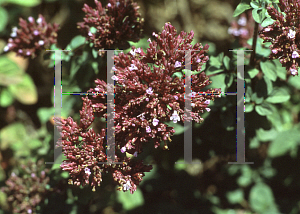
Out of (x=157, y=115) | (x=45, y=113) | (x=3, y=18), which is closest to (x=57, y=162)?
(x=45, y=113)

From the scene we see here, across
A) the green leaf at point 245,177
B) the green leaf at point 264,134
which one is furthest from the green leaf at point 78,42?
the green leaf at point 245,177

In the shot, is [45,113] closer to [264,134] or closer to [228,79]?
[228,79]

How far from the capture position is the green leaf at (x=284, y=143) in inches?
106

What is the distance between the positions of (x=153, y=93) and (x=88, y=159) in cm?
55

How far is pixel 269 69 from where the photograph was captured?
6.49 ft

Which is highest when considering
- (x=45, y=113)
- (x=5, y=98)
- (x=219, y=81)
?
(x=219, y=81)

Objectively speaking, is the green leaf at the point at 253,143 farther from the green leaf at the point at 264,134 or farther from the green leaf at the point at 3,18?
the green leaf at the point at 3,18

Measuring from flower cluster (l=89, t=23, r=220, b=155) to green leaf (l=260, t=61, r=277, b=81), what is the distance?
51 cm

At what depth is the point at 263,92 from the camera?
82.2 inches

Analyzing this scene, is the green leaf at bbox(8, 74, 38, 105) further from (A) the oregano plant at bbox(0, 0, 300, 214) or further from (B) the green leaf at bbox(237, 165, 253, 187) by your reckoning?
(B) the green leaf at bbox(237, 165, 253, 187)

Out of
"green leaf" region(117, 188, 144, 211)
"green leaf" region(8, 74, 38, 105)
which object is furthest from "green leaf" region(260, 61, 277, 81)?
"green leaf" region(8, 74, 38, 105)

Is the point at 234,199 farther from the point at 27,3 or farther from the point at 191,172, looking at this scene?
the point at 27,3

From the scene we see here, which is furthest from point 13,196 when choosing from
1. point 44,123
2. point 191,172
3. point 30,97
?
point 191,172

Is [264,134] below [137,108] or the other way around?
below
